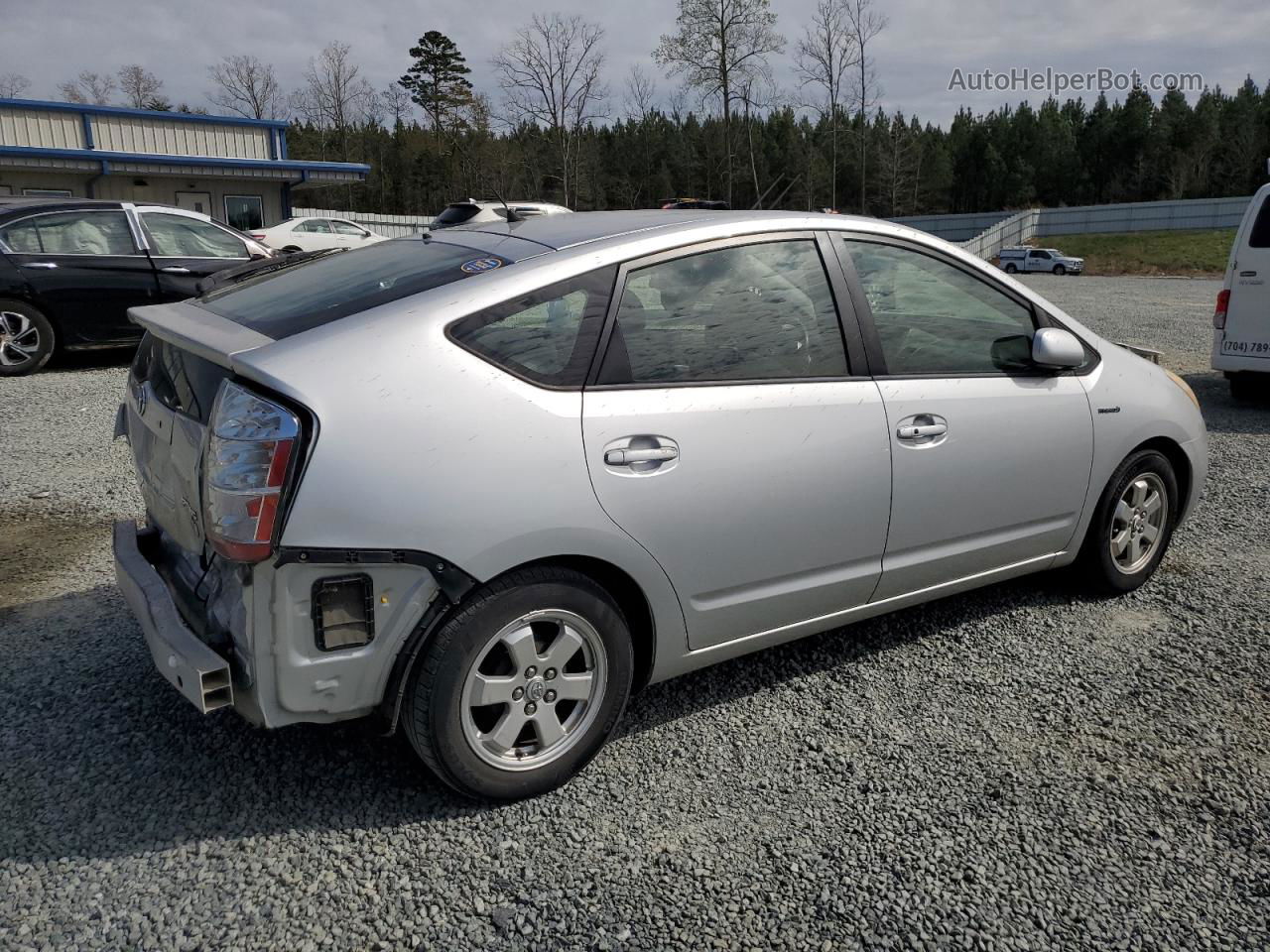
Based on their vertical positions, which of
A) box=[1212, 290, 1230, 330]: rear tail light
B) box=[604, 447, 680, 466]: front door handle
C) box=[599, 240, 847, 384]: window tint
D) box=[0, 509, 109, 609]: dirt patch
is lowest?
box=[0, 509, 109, 609]: dirt patch

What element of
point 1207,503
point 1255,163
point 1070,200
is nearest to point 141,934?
point 1207,503

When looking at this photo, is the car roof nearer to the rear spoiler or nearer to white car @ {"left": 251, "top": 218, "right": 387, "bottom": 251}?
the rear spoiler

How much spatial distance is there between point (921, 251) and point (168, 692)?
10.3ft

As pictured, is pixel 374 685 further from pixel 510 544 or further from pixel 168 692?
pixel 168 692

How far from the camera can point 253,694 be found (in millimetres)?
2529

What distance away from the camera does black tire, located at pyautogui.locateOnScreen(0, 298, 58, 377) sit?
31.3ft

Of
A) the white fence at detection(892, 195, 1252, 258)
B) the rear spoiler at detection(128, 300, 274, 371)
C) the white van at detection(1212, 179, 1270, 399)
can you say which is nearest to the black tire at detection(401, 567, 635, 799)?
the rear spoiler at detection(128, 300, 274, 371)

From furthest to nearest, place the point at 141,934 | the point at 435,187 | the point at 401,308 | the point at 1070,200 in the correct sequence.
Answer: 1. the point at 1070,200
2. the point at 435,187
3. the point at 401,308
4. the point at 141,934

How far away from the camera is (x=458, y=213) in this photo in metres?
14.0

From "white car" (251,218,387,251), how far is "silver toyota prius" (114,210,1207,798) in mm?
19012

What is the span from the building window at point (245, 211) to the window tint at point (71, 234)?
21361 mm

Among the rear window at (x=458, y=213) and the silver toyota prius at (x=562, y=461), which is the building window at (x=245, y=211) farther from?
the silver toyota prius at (x=562, y=461)

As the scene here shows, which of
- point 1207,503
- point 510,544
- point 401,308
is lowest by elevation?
point 1207,503

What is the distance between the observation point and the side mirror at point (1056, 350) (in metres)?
3.75
